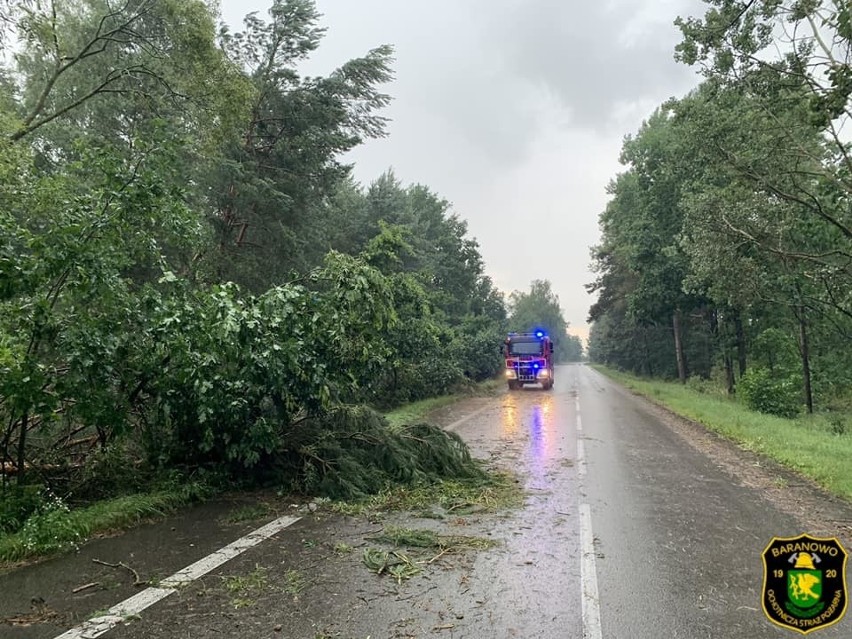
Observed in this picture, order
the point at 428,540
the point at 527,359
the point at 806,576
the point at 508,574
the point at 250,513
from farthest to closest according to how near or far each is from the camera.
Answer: the point at 527,359
the point at 250,513
the point at 428,540
the point at 508,574
the point at 806,576

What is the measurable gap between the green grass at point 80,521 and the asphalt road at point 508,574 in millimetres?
254

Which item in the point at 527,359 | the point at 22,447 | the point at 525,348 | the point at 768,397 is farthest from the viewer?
the point at 525,348

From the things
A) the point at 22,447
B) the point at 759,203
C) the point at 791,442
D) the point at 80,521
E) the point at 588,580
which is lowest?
the point at 791,442

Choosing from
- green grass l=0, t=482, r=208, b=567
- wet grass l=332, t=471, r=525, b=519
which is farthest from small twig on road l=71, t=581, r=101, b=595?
wet grass l=332, t=471, r=525, b=519

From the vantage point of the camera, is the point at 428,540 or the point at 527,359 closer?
the point at 428,540

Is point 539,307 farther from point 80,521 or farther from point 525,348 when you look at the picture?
point 80,521

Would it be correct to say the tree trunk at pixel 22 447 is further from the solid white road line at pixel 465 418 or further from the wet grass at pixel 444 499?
the solid white road line at pixel 465 418

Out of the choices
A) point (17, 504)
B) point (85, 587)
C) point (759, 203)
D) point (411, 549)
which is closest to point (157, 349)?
point (17, 504)

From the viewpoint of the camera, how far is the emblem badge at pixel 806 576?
112 inches

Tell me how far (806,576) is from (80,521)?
258 inches

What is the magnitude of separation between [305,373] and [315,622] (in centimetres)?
397

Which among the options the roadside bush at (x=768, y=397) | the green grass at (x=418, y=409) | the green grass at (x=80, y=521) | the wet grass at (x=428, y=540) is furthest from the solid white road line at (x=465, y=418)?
the roadside bush at (x=768, y=397)

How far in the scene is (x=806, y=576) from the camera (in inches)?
113

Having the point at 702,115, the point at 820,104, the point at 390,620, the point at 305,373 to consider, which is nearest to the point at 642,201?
the point at 702,115
